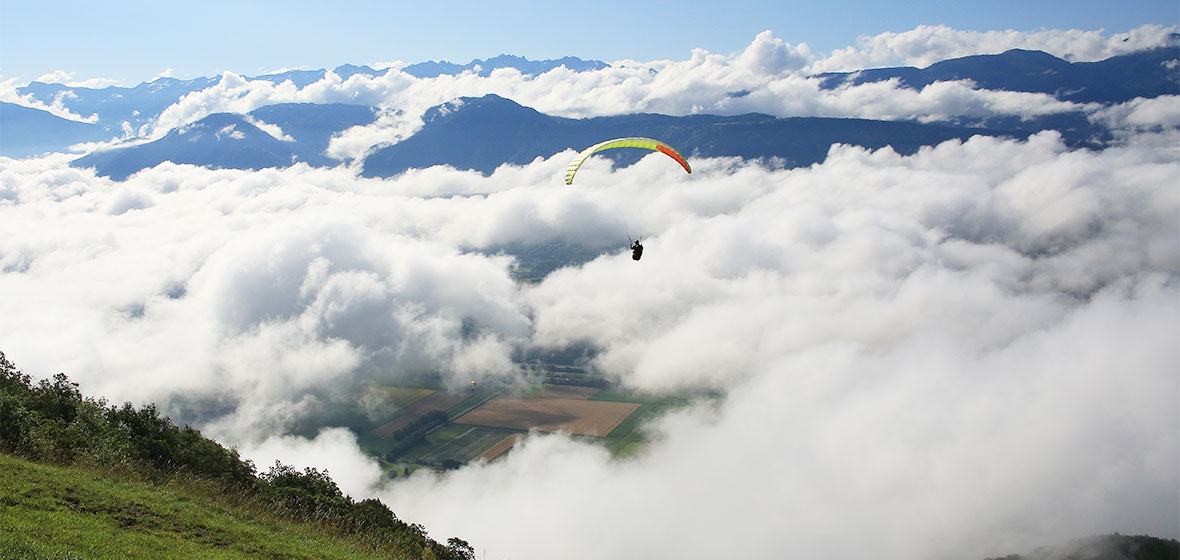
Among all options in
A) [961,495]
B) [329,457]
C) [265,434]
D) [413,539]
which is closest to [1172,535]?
[961,495]

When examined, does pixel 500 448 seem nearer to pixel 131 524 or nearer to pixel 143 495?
pixel 143 495

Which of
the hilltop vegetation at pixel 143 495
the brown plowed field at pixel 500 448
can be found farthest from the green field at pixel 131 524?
the brown plowed field at pixel 500 448

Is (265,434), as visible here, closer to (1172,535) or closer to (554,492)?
(554,492)

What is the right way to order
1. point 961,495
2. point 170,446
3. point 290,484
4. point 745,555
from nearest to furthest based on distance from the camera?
1. point 170,446
2. point 290,484
3. point 745,555
4. point 961,495

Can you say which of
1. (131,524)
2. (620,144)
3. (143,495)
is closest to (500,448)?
(620,144)

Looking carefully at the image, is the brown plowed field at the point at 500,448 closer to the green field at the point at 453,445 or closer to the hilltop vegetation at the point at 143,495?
the green field at the point at 453,445
